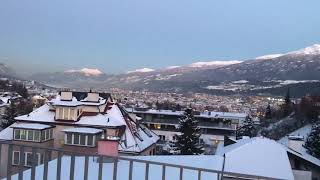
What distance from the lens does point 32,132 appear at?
26453mm

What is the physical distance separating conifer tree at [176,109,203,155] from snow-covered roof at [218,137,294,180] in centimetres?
1749

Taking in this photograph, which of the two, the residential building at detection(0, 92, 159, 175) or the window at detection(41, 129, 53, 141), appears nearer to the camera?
the residential building at detection(0, 92, 159, 175)

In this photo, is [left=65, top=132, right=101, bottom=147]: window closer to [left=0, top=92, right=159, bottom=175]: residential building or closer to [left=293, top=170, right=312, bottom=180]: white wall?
[left=0, top=92, right=159, bottom=175]: residential building

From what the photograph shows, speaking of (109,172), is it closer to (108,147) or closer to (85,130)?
(108,147)

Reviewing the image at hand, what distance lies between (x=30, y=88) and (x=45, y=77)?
56907 millimetres

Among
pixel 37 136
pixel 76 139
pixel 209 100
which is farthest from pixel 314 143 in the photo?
pixel 209 100

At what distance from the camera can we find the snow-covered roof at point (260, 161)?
14516 millimetres

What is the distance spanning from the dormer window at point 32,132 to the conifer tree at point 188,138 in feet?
39.0

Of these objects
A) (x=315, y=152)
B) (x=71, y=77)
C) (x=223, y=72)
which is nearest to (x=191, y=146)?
(x=315, y=152)

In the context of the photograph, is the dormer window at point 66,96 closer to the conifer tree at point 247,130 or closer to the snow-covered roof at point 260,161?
the snow-covered roof at point 260,161

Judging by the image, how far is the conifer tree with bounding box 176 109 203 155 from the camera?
35.1 meters

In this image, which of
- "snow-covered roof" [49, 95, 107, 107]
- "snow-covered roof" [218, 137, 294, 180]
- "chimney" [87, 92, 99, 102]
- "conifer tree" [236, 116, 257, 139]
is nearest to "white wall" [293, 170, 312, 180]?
"snow-covered roof" [218, 137, 294, 180]

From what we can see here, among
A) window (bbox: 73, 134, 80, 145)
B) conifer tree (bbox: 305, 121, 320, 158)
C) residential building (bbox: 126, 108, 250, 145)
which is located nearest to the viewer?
window (bbox: 73, 134, 80, 145)

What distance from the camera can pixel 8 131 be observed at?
29047 millimetres
